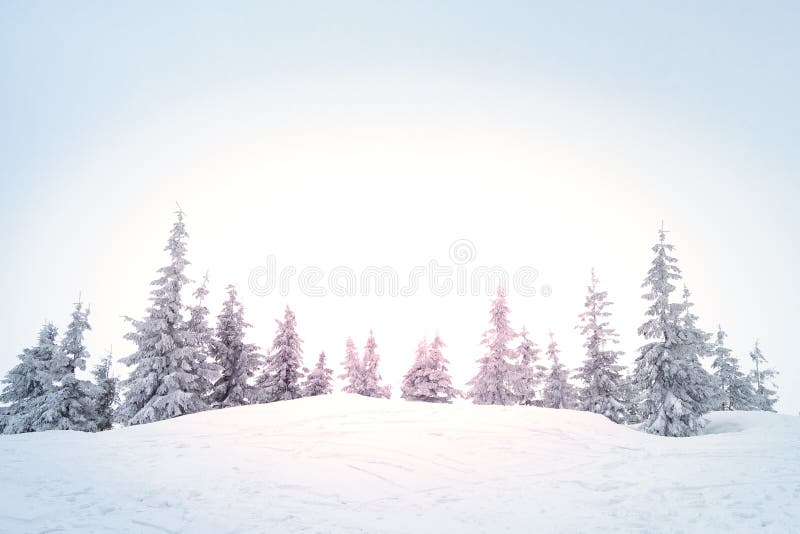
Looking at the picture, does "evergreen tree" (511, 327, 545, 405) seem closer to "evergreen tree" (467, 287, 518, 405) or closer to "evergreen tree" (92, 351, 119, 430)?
"evergreen tree" (467, 287, 518, 405)

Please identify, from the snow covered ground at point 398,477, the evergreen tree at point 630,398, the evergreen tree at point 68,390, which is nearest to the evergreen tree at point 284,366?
the evergreen tree at point 68,390

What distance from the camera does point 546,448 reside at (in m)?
14.6

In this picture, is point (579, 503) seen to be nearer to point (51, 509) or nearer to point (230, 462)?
point (230, 462)

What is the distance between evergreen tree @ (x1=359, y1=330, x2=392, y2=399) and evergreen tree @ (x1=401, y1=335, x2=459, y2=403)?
3.80 m

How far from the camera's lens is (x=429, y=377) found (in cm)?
3759

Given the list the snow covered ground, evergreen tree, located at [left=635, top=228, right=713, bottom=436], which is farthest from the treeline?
the snow covered ground

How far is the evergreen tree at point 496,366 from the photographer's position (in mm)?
35188

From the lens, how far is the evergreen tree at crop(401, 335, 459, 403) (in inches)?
1468

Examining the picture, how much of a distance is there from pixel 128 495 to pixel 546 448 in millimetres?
12297

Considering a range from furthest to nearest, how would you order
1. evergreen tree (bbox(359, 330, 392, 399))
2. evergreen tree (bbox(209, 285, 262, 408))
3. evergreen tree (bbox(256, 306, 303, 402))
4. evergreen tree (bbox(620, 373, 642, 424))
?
evergreen tree (bbox(359, 330, 392, 399)), evergreen tree (bbox(256, 306, 303, 402)), evergreen tree (bbox(209, 285, 262, 408)), evergreen tree (bbox(620, 373, 642, 424))

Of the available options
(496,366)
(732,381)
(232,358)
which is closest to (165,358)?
(232,358)

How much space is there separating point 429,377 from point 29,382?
29910 millimetres

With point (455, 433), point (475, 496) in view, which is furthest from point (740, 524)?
point (455, 433)

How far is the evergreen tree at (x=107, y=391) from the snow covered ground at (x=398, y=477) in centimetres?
2571
